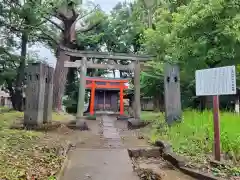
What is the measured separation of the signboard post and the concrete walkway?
183 cm

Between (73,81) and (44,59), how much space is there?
4172 millimetres

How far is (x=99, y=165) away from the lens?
18.0 feet

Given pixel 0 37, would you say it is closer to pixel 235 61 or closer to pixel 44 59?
pixel 44 59

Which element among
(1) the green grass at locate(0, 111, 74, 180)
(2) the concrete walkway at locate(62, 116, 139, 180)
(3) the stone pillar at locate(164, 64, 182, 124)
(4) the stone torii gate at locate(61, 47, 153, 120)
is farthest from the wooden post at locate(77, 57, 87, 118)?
(2) the concrete walkway at locate(62, 116, 139, 180)

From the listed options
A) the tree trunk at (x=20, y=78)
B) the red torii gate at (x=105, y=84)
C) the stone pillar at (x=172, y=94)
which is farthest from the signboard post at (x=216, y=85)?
the tree trunk at (x=20, y=78)

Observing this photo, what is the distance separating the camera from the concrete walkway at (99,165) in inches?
187

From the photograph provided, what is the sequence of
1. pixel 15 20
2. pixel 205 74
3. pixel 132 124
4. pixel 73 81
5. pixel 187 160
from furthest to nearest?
pixel 73 81 → pixel 15 20 → pixel 132 124 → pixel 205 74 → pixel 187 160

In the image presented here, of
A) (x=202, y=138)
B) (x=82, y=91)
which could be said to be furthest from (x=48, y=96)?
(x=202, y=138)

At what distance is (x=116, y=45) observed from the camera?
1080 inches

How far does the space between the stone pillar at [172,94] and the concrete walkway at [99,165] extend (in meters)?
3.08

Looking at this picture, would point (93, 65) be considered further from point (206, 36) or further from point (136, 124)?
point (206, 36)

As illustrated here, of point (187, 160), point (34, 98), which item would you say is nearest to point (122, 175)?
point (187, 160)

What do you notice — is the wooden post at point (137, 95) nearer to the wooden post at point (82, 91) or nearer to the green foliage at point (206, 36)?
the wooden post at point (82, 91)

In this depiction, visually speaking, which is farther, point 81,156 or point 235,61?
point 235,61
